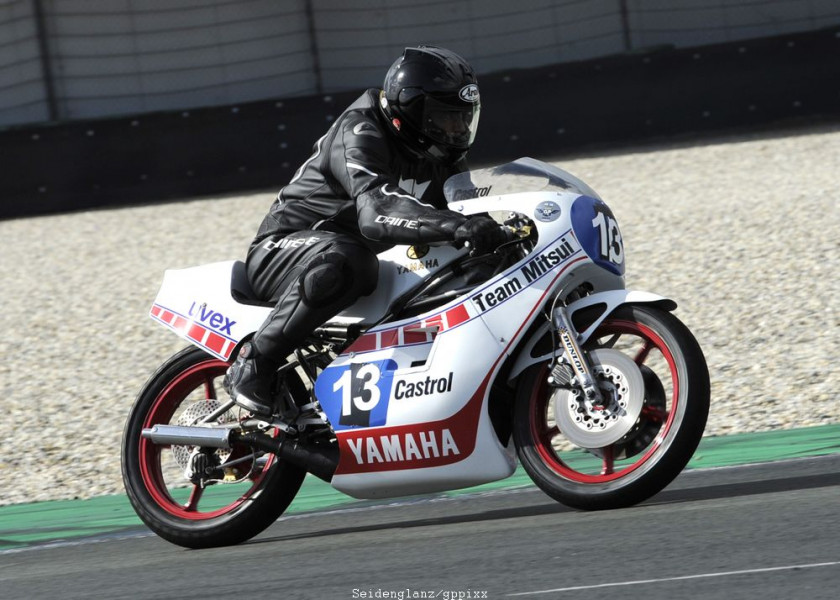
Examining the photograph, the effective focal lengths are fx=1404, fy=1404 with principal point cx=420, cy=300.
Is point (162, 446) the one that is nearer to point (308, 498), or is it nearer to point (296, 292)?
point (296, 292)

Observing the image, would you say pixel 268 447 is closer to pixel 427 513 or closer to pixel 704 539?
pixel 427 513

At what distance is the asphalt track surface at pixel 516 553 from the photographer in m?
4.09

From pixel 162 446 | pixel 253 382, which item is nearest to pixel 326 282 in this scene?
pixel 253 382

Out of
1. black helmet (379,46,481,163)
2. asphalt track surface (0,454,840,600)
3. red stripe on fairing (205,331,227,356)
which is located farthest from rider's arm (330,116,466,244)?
asphalt track surface (0,454,840,600)

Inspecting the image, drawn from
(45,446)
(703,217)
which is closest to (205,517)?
(45,446)

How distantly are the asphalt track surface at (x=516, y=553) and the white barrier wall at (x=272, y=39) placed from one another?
11443mm

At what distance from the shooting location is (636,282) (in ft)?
34.9

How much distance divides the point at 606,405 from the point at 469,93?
1.32m

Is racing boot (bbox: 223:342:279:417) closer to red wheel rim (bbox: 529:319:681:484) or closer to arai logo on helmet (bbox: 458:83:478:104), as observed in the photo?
red wheel rim (bbox: 529:319:681:484)

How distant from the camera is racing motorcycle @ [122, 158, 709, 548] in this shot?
4.95 meters

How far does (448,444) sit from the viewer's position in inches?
201

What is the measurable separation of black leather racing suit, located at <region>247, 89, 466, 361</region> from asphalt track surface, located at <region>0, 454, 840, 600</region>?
87 cm

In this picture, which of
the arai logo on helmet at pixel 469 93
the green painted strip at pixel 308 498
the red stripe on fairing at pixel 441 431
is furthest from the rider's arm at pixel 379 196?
the green painted strip at pixel 308 498

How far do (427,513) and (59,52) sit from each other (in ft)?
41.3
